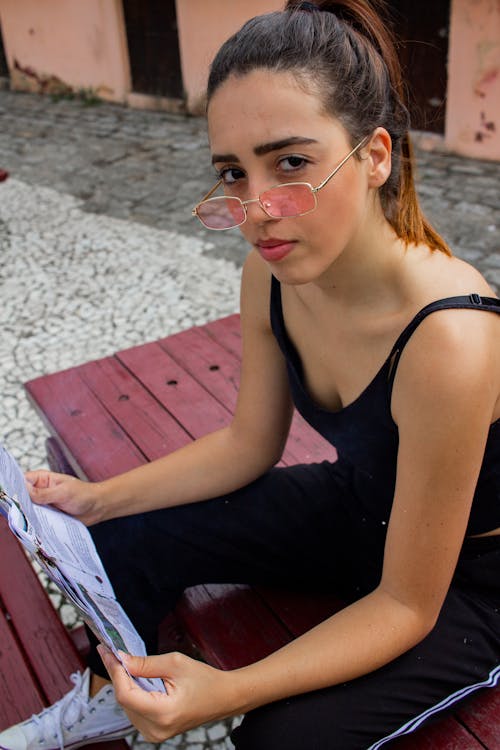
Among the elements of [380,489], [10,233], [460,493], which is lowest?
[10,233]

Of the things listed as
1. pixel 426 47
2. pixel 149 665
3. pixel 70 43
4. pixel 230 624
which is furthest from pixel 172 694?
pixel 70 43

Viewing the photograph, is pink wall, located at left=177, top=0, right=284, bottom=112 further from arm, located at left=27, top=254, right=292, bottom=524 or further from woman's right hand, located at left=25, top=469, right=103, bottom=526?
woman's right hand, located at left=25, top=469, right=103, bottom=526

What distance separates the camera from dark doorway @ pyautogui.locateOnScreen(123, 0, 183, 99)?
840 cm

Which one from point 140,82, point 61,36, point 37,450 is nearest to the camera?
point 37,450

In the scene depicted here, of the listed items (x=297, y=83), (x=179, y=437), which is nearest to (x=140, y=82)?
(x=179, y=437)

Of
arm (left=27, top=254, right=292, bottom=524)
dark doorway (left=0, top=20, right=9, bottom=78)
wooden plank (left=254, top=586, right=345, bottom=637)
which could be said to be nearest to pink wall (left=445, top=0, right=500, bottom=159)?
arm (left=27, top=254, right=292, bottom=524)

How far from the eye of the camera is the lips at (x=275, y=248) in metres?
1.37

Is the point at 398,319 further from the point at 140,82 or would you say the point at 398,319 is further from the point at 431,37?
the point at 140,82

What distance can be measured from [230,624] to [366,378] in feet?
2.13

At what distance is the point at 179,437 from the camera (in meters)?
2.45

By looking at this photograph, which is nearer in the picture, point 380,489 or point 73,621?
point 380,489

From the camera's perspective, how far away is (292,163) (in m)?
1.32

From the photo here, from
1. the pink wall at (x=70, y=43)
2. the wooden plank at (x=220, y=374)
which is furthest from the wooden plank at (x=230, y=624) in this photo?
the pink wall at (x=70, y=43)

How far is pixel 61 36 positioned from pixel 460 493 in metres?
9.71
